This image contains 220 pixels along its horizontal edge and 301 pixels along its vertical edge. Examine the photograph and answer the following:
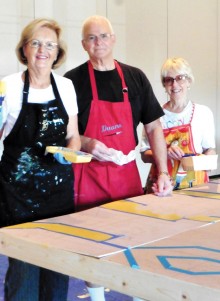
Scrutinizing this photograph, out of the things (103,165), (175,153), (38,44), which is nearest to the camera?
(38,44)

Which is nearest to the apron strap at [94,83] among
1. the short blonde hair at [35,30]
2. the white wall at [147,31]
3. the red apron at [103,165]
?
the red apron at [103,165]

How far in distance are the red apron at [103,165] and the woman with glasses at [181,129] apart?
32 cm

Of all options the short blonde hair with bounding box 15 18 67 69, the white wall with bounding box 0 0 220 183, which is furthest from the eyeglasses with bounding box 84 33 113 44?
the white wall with bounding box 0 0 220 183

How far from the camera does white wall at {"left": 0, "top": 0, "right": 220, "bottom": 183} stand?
467 cm

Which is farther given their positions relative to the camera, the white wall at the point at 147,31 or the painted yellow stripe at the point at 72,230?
the white wall at the point at 147,31

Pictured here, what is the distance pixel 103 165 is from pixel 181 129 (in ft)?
1.90

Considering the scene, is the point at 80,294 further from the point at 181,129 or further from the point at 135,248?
the point at 135,248

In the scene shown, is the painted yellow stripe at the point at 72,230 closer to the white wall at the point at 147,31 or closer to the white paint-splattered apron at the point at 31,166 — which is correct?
the white paint-splattered apron at the point at 31,166

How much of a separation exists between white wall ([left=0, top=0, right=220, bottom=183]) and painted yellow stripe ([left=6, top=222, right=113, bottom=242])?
313 cm

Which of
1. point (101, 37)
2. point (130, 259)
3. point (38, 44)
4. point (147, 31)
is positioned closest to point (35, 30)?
point (38, 44)

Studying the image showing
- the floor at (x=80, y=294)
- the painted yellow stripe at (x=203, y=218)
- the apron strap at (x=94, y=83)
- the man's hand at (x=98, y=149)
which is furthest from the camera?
the floor at (x=80, y=294)

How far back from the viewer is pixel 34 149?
2.02 metres

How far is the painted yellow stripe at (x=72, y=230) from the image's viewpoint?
5.14ft

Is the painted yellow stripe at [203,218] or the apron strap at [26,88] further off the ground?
the apron strap at [26,88]
